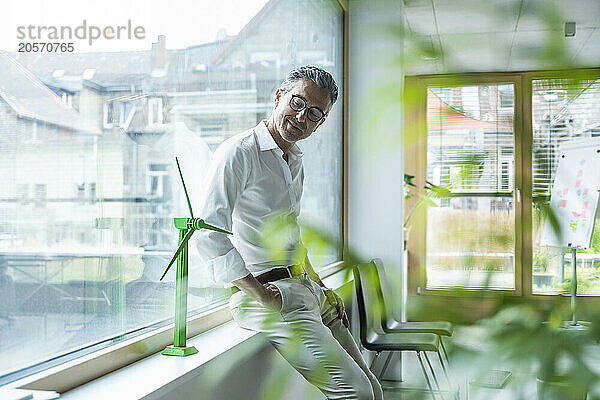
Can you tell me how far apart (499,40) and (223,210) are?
1.56 m

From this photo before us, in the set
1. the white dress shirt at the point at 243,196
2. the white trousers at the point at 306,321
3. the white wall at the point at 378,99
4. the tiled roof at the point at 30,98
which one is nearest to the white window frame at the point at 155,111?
the white dress shirt at the point at 243,196

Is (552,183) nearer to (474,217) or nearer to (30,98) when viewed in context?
(474,217)

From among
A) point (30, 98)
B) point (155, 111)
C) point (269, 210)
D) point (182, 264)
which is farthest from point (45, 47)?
point (269, 210)

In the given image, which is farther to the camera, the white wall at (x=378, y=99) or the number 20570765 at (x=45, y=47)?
the number 20570765 at (x=45, y=47)

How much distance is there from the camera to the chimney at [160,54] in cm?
198

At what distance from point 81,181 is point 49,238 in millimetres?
170

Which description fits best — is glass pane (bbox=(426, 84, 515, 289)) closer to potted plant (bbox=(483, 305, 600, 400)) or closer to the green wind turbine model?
potted plant (bbox=(483, 305, 600, 400))

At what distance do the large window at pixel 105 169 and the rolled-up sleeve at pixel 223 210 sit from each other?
0.19m

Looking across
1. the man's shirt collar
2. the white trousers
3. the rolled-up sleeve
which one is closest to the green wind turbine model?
the rolled-up sleeve

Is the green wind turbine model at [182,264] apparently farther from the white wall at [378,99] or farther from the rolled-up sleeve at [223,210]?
the white wall at [378,99]

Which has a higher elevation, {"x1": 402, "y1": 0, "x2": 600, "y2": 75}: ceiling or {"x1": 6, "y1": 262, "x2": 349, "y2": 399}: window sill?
{"x1": 402, "y1": 0, "x2": 600, "y2": 75}: ceiling

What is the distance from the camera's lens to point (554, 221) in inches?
10.9

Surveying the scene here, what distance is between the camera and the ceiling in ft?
0.88

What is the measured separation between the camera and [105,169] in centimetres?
173
